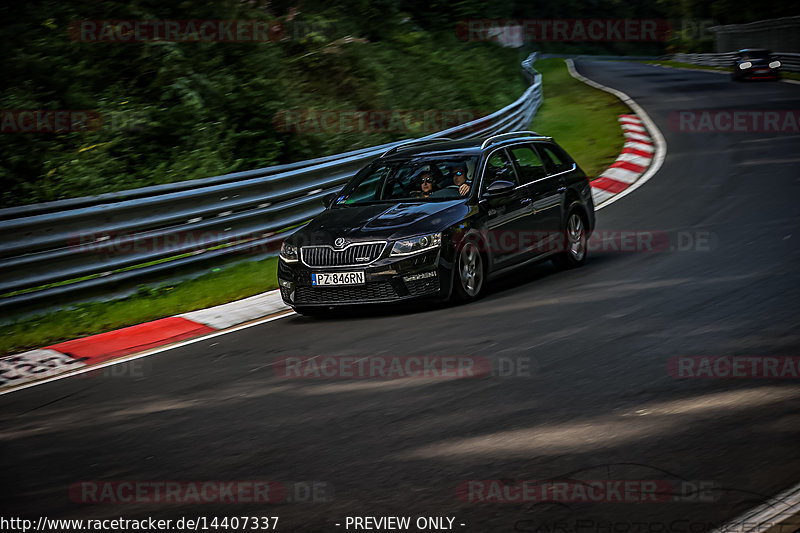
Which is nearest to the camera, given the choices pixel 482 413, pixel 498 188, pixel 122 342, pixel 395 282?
pixel 482 413

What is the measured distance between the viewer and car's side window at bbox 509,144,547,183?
11039 millimetres

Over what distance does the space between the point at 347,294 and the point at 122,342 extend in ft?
7.34

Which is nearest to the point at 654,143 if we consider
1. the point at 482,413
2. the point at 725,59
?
the point at 482,413

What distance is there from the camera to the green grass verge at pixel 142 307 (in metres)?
10.0

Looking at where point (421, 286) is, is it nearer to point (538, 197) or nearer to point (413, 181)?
point (413, 181)

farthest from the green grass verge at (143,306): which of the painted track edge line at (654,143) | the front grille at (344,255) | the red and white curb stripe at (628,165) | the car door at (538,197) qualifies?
the red and white curb stripe at (628,165)

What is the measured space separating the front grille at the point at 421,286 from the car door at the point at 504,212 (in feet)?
3.17

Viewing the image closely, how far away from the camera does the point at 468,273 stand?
9.84 metres

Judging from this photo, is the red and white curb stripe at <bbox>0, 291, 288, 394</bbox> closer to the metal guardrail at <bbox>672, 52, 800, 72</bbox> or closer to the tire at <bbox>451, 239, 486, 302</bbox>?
the tire at <bbox>451, 239, 486, 302</bbox>

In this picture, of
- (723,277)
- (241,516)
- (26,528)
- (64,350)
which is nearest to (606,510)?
(241,516)

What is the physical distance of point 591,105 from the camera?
29.2 m

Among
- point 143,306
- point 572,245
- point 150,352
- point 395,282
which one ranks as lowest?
point 143,306

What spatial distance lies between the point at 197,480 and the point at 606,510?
2151mm

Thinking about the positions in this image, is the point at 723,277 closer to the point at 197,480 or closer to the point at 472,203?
the point at 472,203
